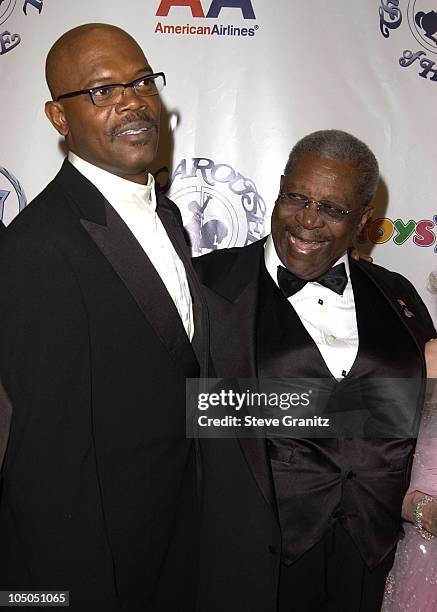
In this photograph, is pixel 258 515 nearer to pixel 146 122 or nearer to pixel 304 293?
pixel 304 293

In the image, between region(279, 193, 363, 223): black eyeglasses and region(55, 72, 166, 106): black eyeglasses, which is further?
region(279, 193, 363, 223): black eyeglasses

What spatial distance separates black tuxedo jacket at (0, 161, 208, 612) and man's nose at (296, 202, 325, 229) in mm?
425

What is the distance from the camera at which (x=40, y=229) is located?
130 cm

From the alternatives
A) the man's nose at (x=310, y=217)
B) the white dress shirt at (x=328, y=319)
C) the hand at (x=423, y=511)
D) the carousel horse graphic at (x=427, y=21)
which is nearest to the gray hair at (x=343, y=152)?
the man's nose at (x=310, y=217)

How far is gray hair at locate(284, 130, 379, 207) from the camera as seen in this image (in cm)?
175

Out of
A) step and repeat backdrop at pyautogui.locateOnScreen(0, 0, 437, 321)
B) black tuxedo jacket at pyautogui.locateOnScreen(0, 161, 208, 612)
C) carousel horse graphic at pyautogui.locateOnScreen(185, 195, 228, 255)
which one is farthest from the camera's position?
carousel horse graphic at pyautogui.locateOnScreen(185, 195, 228, 255)

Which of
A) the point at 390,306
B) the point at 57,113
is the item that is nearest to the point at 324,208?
the point at 390,306

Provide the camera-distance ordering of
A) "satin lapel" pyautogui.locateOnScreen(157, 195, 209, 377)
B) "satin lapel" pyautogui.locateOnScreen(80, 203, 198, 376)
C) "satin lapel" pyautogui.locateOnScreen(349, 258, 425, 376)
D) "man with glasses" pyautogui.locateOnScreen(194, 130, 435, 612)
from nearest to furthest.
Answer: "satin lapel" pyautogui.locateOnScreen(80, 203, 198, 376)
"satin lapel" pyautogui.locateOnScreen(157, 195, 209, 377)
"man with glasses" pyautogui.locateOnScreen(194, 130, 435, 612)
"satin lapel" pyautogui.locateOnScreen(349, 258, 425, 376)

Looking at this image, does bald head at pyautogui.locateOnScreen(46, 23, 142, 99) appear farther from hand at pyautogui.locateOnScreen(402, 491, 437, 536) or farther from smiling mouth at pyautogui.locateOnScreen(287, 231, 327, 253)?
hand at pyautogui.locateOnScreen(402, 491, 437, 536)

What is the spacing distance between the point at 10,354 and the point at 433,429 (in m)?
0.97

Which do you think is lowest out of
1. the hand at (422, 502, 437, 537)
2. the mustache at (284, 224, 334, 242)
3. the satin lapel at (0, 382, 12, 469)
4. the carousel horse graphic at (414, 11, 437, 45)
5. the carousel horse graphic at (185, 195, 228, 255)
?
the hand at (422, 502, 437, 537)

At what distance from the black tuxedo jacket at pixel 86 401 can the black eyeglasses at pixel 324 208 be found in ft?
1.52

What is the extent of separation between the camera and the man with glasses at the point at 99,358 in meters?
1.27

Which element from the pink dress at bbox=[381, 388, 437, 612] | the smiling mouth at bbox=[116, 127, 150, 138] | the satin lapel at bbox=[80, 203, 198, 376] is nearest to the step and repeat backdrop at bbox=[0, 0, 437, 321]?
the pink dress at bbox=[381, 388, 437, 612]
